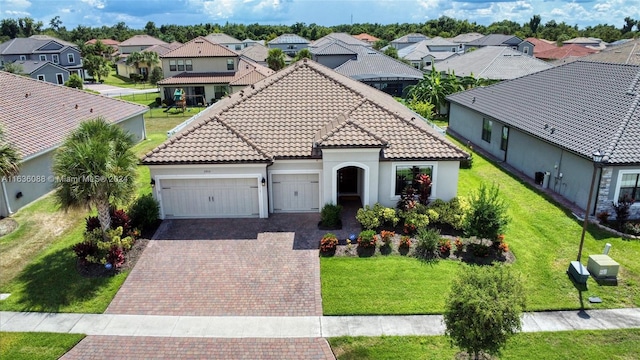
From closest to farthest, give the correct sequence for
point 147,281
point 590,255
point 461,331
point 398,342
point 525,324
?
point 461,331, point 398,342, point 525,324, point 147,281, point 590,255

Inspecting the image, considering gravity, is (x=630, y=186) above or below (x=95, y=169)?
below

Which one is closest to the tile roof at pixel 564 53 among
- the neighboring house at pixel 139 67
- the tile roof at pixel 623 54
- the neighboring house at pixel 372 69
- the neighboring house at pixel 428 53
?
the neighboring house at pixel 428 53

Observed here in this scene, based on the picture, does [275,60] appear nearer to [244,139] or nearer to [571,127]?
[244,139]

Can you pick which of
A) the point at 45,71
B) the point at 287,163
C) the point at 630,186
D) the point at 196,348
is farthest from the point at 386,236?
the point at 45,71

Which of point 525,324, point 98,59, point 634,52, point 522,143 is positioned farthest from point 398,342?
point 98,59

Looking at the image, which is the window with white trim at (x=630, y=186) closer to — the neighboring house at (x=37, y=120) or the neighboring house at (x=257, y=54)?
the neighboring house at (x=37, y=120)

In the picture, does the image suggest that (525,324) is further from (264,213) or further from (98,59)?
(98,59)

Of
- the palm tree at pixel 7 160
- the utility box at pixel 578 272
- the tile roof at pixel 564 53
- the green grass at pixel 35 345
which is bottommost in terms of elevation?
the green grass at pixel 35 345
